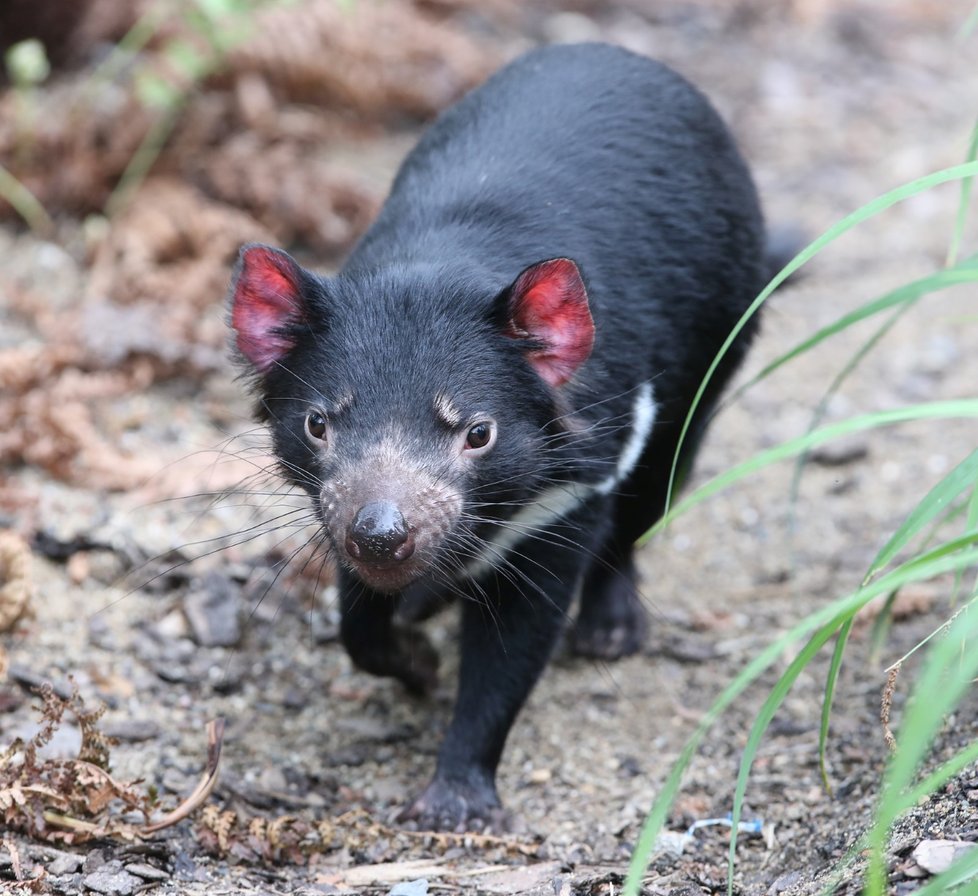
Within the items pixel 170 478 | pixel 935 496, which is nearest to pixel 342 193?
pixel 170 478

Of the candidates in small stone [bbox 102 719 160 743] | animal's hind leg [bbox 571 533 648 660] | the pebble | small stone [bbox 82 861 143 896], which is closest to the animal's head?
small stone [bbox 82 861 143 896]

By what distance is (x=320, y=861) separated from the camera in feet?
10.2

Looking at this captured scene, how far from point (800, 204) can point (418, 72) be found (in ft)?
6.51

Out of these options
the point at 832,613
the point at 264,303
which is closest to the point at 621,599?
the point at 264,303

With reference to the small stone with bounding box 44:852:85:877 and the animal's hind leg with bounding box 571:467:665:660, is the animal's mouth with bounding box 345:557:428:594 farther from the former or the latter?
the animal's hind leg with bounding box 571:467:665:660

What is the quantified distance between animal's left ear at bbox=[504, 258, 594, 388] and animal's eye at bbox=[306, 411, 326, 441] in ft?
1.49

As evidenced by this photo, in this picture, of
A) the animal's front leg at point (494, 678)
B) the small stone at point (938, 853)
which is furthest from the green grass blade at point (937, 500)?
the animal's front leg at point (494, 678)

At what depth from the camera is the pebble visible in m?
3.97

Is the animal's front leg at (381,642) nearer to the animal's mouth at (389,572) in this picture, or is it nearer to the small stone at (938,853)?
the animal's mouth at (389,572)

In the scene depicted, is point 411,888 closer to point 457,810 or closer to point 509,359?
point 457,810

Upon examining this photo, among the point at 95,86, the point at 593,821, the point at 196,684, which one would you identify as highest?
the point at 95,86

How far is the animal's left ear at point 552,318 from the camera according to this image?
9.63 ft

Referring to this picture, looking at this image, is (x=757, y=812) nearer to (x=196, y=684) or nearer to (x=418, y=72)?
(x=196, y=684)

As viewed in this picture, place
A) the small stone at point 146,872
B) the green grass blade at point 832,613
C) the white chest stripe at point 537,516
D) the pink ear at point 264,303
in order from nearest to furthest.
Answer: the green grass blade at point 832,613 → the small stone at point 146,872 → the pink ear at point 264,303 → the white chest stripe at point 537,516
